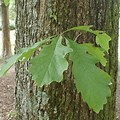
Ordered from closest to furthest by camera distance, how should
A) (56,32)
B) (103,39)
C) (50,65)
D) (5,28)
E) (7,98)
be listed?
(50,65) → (103,39) → (56,32) → (7,98) → (5,28)

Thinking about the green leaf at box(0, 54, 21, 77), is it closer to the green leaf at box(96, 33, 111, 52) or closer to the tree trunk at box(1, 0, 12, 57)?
the green leaf at box(96, 33, 111, 52)

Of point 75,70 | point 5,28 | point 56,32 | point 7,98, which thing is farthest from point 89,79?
point 5,28

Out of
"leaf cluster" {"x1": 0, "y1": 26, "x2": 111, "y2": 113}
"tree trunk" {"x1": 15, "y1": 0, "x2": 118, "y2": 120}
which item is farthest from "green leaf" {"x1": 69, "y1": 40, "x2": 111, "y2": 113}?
"tree trunk" {"x1": 15, "y1": 0, "x2": 118, "y2": 120}

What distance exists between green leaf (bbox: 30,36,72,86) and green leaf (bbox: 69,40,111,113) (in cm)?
4

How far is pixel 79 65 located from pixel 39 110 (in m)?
0.86

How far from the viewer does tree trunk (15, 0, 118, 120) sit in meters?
1.60

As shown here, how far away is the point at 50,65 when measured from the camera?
91 centimetres

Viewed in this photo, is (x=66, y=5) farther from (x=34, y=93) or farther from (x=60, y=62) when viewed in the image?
(x=60, y=62)

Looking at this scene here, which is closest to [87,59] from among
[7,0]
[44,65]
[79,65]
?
[79,65]

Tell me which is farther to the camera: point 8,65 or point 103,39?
point 103,39

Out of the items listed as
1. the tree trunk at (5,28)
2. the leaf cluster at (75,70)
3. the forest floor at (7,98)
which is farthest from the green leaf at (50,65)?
the tree trunk at (5,28)

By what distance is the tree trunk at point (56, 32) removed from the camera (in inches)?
62.9

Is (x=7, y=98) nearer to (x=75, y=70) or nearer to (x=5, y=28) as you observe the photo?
(x=5, y=28)

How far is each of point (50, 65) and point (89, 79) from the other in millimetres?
132
